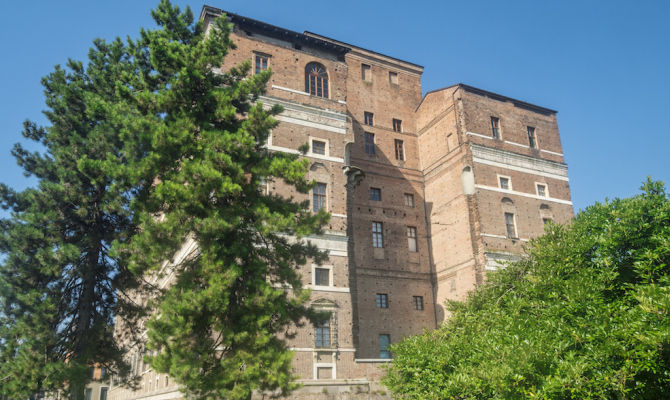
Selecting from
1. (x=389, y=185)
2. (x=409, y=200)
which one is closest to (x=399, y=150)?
(x=389, y=185)

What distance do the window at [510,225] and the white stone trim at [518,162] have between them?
314 cm

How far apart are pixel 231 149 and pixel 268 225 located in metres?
2.47

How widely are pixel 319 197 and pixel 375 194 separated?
692 centimetres

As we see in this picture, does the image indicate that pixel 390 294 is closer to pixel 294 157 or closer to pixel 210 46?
pixel 294 157

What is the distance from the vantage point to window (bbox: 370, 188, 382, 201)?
31.8 m

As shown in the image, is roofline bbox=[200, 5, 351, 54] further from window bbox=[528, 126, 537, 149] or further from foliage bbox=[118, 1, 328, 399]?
window bbox=[528, 126, 537, 149]

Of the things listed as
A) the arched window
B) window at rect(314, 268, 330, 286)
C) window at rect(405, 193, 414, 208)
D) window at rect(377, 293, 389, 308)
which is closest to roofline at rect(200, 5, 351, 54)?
the arched window

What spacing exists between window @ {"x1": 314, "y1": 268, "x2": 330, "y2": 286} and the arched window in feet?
31.8

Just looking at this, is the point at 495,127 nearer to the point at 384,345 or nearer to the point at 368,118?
the point at 368,118

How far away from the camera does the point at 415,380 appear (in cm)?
1677

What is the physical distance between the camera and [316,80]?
2831 centimetres

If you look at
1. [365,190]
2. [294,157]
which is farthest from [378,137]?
[294,157]

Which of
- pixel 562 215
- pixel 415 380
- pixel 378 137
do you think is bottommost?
pixel 415 380

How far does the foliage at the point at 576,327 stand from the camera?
10.6 metres
